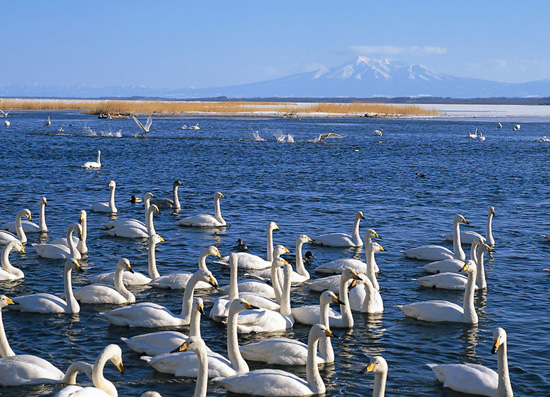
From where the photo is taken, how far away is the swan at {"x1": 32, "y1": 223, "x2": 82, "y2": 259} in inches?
611

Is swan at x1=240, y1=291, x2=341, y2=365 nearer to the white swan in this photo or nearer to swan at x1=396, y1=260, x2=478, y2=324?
swan at x1=396, y1=260, x2=478, y2=324

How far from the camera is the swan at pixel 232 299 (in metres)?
11.4

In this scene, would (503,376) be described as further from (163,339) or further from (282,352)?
(163,339)

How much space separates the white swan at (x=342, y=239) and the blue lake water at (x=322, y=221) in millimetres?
331

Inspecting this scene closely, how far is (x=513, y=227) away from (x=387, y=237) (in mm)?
4055

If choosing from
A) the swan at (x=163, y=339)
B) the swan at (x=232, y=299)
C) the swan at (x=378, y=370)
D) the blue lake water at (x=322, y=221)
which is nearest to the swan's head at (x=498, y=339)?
the blue lake water at (x=322, y=221)

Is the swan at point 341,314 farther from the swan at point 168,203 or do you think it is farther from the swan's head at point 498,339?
the swan at point 168,203

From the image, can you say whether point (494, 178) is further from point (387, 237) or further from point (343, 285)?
point (343, 285)

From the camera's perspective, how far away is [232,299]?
1176 cm

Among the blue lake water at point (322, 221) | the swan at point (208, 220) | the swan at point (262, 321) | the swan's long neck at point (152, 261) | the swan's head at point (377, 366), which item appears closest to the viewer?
the swan's head at point (377, 366)

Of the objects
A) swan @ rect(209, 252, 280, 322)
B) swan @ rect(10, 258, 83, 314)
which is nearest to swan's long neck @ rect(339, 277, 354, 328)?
swan @ rect(209, 252, 280, 322)

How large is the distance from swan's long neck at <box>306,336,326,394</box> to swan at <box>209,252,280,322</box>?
2611 mm

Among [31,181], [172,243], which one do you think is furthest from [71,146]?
[172,243]

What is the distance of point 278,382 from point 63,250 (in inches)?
328
